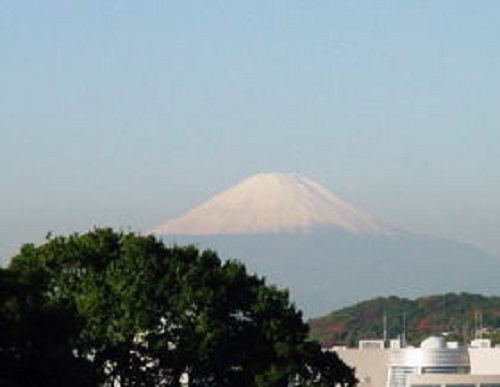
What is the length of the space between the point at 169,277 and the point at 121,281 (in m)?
3.52

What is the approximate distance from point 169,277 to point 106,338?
6.89 metres

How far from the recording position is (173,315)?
122 metres

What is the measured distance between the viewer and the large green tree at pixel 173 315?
11906 centimetres

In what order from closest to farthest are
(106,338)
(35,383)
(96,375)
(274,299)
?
(35,383) → (96,375) → (106,338) → (274,299)

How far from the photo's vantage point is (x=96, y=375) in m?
101

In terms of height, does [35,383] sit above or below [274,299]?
below

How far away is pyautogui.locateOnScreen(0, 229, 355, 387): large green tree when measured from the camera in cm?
11906

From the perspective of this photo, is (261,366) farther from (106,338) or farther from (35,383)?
(35,383)

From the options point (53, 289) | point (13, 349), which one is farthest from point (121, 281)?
point (13, 349)

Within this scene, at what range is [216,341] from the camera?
121 meters

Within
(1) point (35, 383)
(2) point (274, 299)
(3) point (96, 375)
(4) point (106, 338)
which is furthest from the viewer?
(2) point (274, 299)

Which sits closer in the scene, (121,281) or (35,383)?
(35,383)

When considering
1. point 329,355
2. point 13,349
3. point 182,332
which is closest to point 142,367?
point 182,332

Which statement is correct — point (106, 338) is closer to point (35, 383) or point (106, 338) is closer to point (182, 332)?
point (182, 332)
